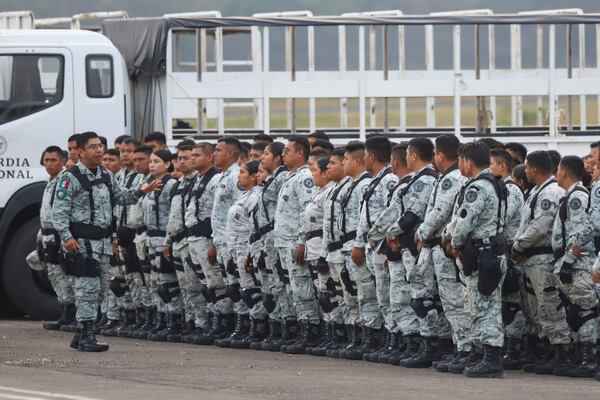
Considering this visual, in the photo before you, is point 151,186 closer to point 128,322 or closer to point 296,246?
point 296,246

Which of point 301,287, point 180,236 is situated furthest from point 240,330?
point 180,236

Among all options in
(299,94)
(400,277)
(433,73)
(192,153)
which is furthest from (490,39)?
(400,277)

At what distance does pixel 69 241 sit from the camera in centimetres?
1573

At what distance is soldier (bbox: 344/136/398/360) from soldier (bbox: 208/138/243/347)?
1845 millimetres

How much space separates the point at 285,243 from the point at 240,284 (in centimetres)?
94

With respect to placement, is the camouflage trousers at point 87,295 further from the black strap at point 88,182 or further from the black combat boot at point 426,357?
the black combat boot at point 426,357

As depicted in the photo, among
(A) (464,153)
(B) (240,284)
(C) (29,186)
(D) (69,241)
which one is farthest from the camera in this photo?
(C) (29,186)

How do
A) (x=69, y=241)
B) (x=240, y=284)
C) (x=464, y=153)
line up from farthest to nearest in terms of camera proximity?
(x=240, y=284), (x=69, y=241), (x=464, y=153)

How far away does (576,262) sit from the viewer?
46.0ft

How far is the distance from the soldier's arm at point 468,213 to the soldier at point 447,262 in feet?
1.02

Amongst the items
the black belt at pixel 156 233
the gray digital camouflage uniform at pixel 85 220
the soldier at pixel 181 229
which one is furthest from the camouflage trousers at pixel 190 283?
the gray digital camouflage uniform at pixel 85 220

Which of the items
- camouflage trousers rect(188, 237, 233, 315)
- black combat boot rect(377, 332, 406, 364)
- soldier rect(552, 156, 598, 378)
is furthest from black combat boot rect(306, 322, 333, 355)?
soldier rect(552, 156, 598, 378)

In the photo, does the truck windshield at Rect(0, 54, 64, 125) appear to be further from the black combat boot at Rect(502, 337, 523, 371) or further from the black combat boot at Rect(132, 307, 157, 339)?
the black combat boot at Rect(502, 337, 523, 371)

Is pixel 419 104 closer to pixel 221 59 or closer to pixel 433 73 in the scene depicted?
pixel 433 73
